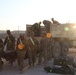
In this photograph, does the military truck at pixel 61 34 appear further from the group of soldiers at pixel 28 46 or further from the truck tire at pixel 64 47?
the group of soldiers at pixel 28 46

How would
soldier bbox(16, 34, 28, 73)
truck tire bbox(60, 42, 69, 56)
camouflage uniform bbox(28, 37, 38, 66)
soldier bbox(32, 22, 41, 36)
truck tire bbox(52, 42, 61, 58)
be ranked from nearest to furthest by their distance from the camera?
1. soldier bbox(16, 34, 28, 73)
2. camouflage uniform bbox(28, 37, 38, 66)
3. truck tire bbox(52, 42, 61, 58)
4. soldier bbox(32, 22, 41, 36)
5. truck tire bbox(60, 42, 69, 56)

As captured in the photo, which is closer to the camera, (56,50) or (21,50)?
(21,50)

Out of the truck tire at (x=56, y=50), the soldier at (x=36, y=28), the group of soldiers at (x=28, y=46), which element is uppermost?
the soldier at (x=36, y=28)

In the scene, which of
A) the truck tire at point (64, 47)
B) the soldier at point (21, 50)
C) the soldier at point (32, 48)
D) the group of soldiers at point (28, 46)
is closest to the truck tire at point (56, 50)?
the truck tire at point (64, 47)

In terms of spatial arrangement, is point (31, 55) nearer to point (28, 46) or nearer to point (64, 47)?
point (28, 46)

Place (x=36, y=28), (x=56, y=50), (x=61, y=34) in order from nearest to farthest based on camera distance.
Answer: (x=56, y=50) < (x=61, y=34) < (x=36, y=28)

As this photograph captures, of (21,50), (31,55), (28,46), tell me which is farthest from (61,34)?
(21,50)

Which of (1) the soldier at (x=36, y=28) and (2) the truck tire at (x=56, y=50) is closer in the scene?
(2) the truck tire at (x=56, y=50)

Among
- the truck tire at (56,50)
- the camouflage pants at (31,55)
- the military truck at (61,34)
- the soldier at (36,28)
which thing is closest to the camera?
the camouflage pants at (31,55)

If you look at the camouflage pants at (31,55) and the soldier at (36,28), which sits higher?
the soldier at (36,28)

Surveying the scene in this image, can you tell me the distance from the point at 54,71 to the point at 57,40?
6379 mm

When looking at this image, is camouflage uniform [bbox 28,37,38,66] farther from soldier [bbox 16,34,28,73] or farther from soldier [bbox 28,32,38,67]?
soldier [bbox 16,34,28,73]

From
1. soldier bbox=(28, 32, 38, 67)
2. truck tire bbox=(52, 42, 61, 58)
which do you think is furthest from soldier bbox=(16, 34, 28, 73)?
truck tire bbox=(52, 42, 61, 58)

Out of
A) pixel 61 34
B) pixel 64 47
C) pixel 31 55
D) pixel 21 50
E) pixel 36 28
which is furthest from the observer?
pixel 64 47
